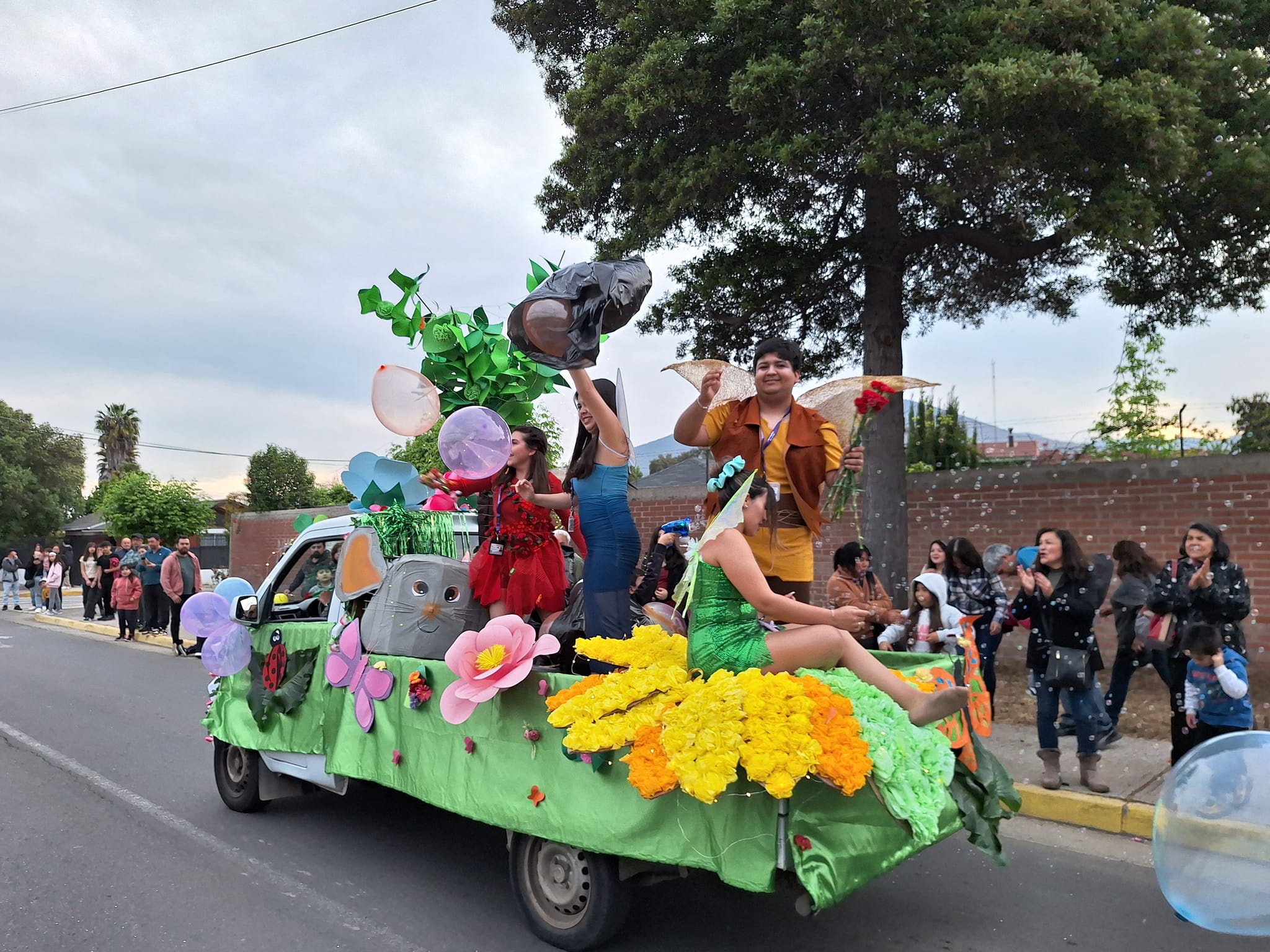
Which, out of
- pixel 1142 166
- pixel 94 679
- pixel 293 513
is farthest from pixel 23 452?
pixel 1142 166

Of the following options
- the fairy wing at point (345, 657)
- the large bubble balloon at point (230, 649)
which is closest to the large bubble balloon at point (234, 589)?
the large bubble balloon at point (230, 649)

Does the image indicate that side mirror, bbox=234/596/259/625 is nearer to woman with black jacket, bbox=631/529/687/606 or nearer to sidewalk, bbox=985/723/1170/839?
woman with black jacket, bbox=631/529/687/606

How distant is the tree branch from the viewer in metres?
8.99

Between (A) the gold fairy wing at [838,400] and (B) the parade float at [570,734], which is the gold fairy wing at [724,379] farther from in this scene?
(B) the parade float at [570,734]

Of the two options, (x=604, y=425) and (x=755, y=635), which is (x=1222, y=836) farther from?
(x=604, y=425)

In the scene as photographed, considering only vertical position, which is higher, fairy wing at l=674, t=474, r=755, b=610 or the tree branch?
the tree branch

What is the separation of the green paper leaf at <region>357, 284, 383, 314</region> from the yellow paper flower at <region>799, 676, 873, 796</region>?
3868mm

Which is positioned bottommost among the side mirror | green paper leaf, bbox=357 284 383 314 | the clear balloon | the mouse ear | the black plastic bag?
the side mirror

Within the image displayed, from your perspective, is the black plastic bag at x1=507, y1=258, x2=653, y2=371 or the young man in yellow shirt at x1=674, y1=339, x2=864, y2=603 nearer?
the black plastic bag at x1=507, y1=258, x2=653, y2=371

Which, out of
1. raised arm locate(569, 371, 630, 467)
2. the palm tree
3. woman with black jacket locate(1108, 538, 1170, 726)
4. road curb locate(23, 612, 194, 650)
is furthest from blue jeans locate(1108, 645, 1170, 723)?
the palm tree

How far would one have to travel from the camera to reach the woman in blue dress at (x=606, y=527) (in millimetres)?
4164

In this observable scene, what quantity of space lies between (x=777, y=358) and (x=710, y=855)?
2.12 metres

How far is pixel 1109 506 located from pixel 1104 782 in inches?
158

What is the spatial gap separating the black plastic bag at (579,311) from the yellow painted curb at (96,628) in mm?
13683
